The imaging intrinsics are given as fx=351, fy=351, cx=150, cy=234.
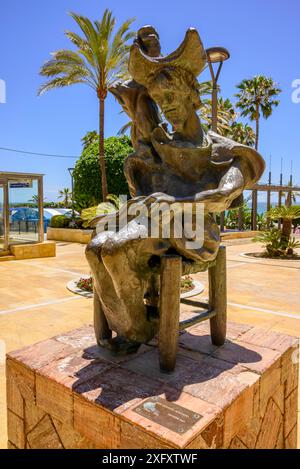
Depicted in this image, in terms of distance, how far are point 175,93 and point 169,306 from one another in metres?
1.38

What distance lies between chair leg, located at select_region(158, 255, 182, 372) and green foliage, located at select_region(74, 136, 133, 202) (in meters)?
14.6

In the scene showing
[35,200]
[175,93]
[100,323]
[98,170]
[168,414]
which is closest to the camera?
[168,414]

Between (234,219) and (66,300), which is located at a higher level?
(234,219)

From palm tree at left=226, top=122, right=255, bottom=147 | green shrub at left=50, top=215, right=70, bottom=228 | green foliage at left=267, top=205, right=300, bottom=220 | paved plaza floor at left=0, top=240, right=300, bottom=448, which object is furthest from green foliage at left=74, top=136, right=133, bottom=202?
palm tree at left=226, top=122, right=255, bottom=147

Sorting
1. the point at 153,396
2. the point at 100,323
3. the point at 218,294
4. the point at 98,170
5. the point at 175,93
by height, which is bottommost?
the point at 153,396

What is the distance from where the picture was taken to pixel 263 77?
23562mm

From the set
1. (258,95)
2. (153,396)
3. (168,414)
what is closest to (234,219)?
(258,95)

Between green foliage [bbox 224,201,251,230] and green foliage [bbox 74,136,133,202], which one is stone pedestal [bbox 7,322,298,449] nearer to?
green foliage [bbox 74,136,133,202]

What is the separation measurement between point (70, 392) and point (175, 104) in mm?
1923

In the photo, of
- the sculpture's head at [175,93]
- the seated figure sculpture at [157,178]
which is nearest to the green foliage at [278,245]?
the seated figure sculpture at [157,178]

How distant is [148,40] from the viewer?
7.84ft

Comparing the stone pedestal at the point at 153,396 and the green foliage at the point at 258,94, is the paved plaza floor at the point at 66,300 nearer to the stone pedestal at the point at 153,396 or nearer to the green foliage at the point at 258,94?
the stone pedestal at the point at 153,396

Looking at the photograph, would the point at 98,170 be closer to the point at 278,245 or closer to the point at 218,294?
the point at 278,245

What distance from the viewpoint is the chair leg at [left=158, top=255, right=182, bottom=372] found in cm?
218
